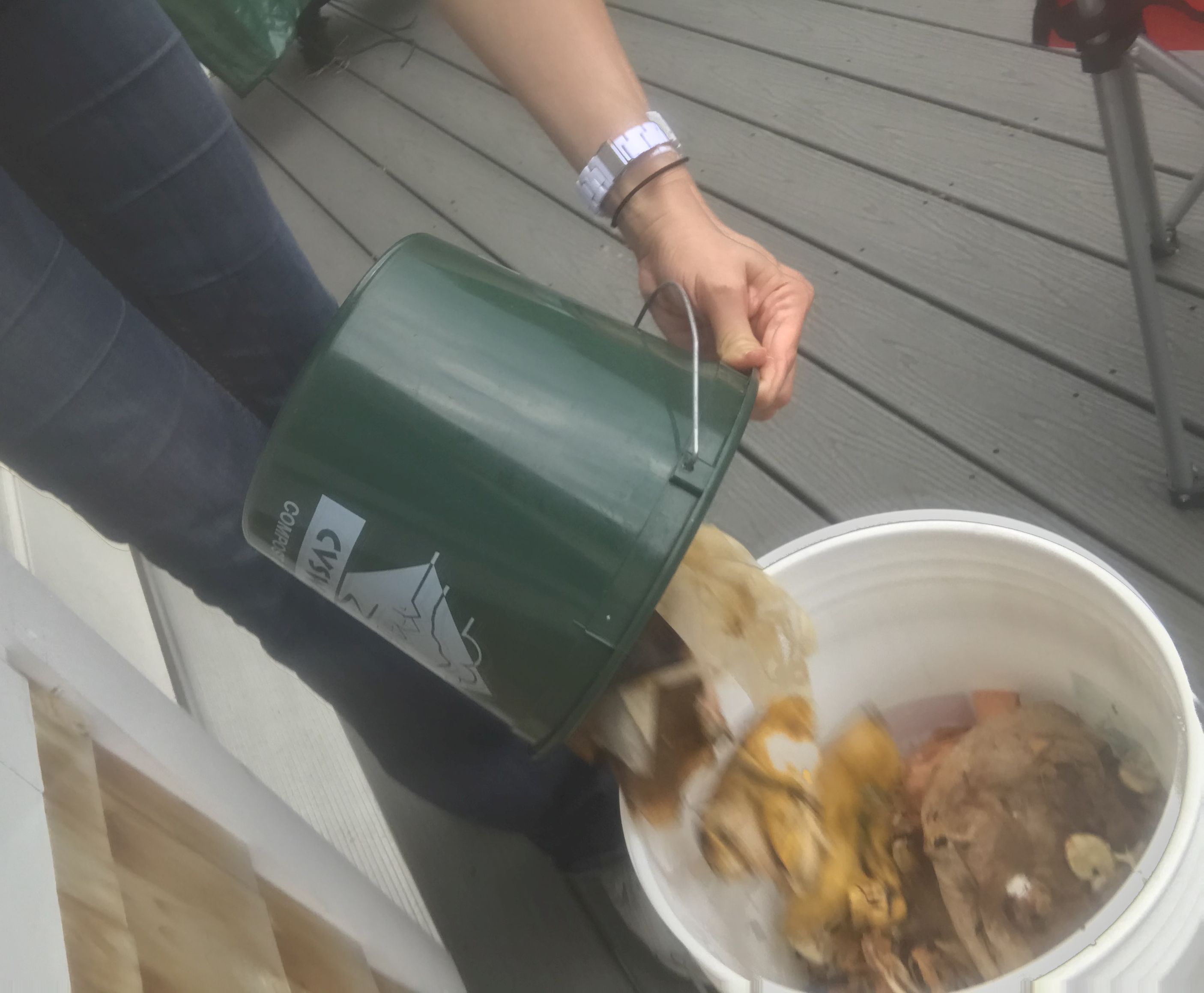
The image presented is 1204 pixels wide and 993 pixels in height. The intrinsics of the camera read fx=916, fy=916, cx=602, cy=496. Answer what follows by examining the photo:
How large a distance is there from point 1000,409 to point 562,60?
0.56 m

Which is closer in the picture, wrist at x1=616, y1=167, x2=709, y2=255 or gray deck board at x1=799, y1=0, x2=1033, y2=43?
wrist at x1=616, y1=167, x2=709, y2=255

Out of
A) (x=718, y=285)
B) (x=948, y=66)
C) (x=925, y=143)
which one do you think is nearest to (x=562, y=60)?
(x=718, y=285)

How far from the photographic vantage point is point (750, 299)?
1.73 ft

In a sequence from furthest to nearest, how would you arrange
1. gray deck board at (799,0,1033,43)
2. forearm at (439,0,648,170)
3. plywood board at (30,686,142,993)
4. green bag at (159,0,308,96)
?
1. green bag at (159,0,308,96)
2. gray deck board at (799,0,1033,43)
3. forearm at (439,0,648,170)
4. plywood board at (30,686,142,993)

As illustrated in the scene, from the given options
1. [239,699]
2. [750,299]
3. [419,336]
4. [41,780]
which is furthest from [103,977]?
[239,699]

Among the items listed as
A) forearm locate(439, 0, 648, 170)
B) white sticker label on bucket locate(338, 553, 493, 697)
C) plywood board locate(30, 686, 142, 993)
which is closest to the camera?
plywood board locate(30, 686, 142, 993)

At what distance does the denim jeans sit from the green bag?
1.61 metres

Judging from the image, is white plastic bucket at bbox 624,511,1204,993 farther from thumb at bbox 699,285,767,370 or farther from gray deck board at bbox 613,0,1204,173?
gray deck board at bbox 613,0,1204,173

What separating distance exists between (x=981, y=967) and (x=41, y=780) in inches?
18.6

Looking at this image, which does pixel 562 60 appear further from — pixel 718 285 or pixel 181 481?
pixel 181 481

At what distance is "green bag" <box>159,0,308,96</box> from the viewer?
6.15 feet

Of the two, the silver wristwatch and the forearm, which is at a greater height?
the forearm

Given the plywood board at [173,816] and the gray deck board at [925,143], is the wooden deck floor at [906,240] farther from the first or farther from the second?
the plywood board at [173,816]

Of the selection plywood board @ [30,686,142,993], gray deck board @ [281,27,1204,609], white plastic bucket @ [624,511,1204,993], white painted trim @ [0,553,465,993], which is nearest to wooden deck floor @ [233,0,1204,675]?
gray deck board @ [281,27,1204,609]
